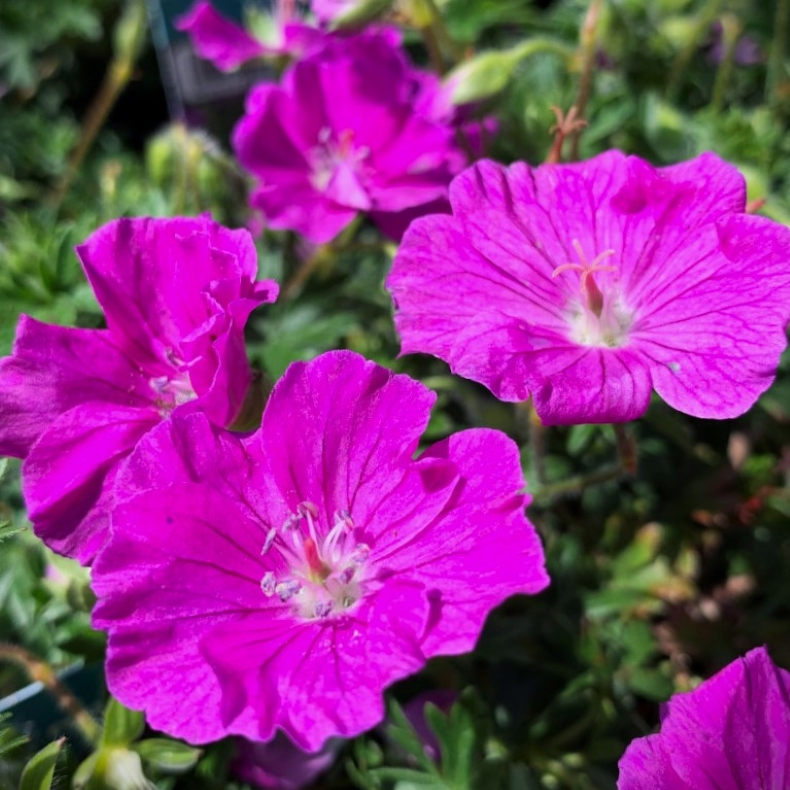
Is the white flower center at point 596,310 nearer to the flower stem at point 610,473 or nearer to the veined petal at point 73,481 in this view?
the flower stem at point 610,473

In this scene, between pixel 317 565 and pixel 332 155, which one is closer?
pixel 317 565

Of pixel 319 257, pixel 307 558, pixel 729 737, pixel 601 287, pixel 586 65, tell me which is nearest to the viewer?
pixel 729 737

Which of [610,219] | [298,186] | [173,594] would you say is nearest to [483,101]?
[298,186]

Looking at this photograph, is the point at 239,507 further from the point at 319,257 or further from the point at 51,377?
the point at 319,257

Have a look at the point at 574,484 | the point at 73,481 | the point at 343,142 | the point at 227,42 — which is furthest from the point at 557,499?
the point at 227,42

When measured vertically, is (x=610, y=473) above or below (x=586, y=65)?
below

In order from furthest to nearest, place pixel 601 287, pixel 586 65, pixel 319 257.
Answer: pixel 319 257 < pixel 586 65 < pixel 601 287
